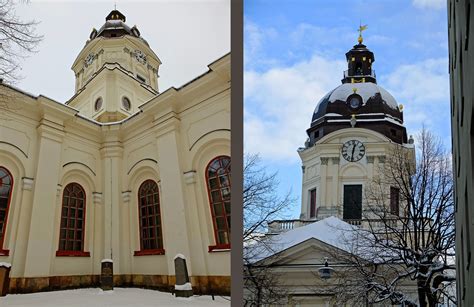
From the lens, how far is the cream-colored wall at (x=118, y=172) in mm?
4789

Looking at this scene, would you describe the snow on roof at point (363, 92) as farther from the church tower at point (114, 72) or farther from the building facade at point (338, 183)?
the church tower at point (114, 72)

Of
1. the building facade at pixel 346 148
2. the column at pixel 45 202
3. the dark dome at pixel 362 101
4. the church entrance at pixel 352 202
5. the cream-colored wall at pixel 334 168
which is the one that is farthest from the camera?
the dark dome at pixel 362 101

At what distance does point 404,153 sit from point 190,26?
24.3ft

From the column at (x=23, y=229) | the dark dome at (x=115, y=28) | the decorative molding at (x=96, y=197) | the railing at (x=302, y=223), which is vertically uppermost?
the dark dome at (x=115, y=28)

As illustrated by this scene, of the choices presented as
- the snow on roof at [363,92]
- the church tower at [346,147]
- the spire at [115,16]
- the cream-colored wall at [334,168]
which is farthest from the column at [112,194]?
the snow on roof at [363,92]

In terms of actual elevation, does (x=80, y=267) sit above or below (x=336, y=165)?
below

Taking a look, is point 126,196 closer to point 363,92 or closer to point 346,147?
point 346,147

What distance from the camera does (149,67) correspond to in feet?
16.5

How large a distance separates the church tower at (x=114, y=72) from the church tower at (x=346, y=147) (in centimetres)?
803

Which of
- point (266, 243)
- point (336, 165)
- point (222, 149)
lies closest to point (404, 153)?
point (336, 165)

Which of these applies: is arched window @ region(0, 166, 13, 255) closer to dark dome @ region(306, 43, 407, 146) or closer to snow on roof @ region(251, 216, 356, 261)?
snow on roof @ region(251, 216, 356, 261)

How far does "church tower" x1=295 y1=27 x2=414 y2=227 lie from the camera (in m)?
13.2

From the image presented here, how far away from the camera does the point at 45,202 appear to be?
4.86 metres

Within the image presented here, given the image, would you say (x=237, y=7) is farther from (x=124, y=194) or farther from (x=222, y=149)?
(x=124, y=194)
